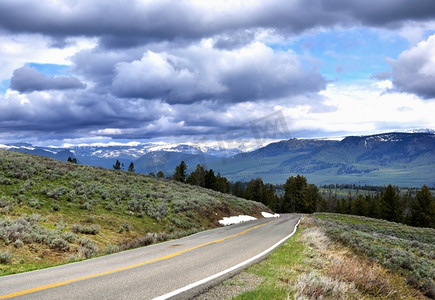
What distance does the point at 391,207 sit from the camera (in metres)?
73.8

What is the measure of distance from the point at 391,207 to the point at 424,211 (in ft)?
23.3

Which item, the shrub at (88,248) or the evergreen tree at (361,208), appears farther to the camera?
the evergreen tree at (361,208)

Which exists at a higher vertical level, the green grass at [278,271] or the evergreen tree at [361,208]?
the green grass at [278,271]

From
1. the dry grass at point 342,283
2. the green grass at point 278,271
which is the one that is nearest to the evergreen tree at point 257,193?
the green grass at point 278,271

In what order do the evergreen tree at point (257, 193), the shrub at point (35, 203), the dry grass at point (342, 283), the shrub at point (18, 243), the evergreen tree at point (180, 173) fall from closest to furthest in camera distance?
1. the dry grass at point (342, 283)
2. the shrub at point (18, 243)
3. the shrub at point (35, 203)
4. the evergreen tree at point (180, 173)
5. the evergreen tree at point (257, 193)

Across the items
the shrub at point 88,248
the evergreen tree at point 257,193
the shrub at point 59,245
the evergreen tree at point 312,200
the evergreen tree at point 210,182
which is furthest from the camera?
the evergreen tree at point 257,193

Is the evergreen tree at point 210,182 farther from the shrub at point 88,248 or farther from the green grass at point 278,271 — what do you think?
the shrub at point 88,248

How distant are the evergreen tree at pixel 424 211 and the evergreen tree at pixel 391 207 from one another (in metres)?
3.88

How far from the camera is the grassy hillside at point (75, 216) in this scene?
13000mm

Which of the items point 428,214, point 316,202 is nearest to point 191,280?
point 428,214

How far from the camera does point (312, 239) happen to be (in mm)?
17125

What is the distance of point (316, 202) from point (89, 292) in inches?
4314

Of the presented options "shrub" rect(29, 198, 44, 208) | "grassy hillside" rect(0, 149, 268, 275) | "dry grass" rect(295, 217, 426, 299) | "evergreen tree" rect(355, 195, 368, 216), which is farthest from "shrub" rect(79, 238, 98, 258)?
"evergreen tree" rect(355, 195, 368, 216)

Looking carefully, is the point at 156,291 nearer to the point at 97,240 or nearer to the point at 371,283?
the point at 371,283
